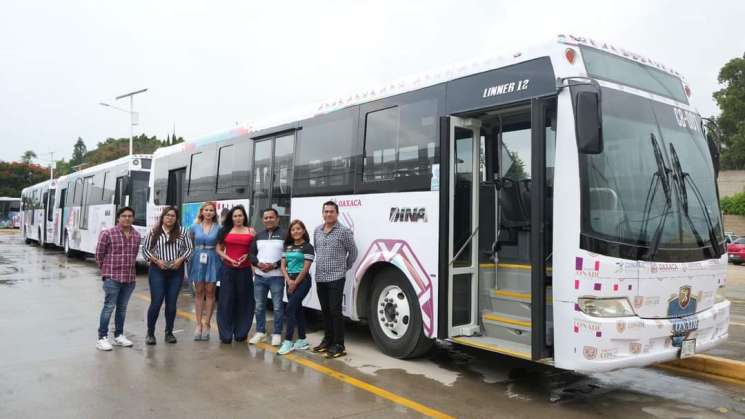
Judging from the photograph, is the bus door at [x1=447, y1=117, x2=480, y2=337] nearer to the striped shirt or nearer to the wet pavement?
the wet pavement

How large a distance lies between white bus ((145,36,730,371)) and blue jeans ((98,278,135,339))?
2370mm

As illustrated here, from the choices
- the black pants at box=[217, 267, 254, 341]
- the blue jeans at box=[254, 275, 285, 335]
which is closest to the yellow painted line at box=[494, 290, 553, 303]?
the blue jeans at box=[254, 275, 285, 335]

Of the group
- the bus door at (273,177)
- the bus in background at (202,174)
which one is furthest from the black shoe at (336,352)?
the bus in background at (202,174)

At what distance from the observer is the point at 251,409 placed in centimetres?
508

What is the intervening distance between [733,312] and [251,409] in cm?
960

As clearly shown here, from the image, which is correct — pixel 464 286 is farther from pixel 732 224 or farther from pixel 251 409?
pixel 732 224

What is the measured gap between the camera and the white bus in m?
5.00

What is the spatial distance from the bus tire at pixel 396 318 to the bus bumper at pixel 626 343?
182cm

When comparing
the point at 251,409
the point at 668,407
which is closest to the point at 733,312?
the point at 668,407

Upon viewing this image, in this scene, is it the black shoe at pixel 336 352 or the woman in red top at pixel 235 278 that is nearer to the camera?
the black shoe at pixel 336 352

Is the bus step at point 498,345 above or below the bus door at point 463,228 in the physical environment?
below

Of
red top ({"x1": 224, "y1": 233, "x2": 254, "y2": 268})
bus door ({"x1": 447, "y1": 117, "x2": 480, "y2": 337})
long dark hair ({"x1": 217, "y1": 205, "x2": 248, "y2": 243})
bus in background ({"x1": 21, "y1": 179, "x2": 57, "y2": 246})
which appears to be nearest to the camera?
bus door ({"x1": 447, "y1": 117, "x2": 480, "y2": 337})

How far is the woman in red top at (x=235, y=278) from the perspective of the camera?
299 inches

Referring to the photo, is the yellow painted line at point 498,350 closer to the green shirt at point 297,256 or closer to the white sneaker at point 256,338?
the green shirt at point 297,256
